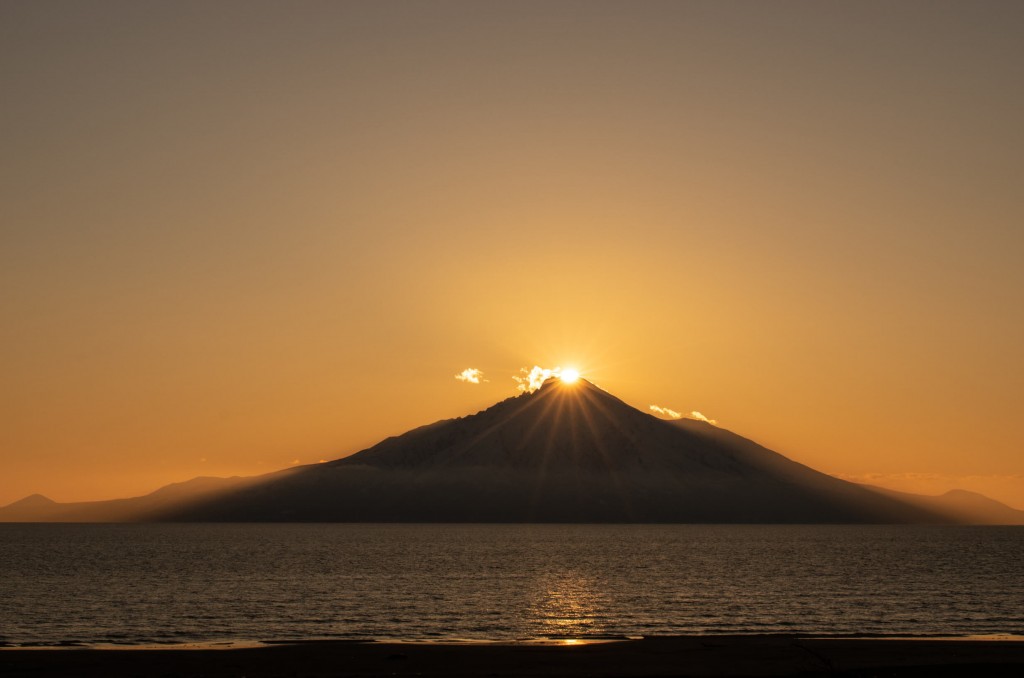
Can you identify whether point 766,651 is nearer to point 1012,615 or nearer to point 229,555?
point 1012,615

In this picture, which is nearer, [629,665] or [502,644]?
[629,665]

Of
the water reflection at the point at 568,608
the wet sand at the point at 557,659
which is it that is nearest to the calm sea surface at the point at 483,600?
the water reflection at the point at 568,608

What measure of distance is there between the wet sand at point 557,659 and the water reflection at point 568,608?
9.18 metres

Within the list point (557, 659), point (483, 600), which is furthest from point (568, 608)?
point (557, 659)

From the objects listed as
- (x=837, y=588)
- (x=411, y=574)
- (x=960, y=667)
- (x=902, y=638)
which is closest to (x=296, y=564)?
(x=411, y=574)

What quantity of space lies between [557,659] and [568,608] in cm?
3189

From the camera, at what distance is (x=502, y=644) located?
219 ft

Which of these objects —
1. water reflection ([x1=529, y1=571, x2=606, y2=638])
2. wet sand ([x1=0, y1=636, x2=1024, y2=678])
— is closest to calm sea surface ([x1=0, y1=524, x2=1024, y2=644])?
water reflection ([x1=529, y1=571, x2=606, y2=638])

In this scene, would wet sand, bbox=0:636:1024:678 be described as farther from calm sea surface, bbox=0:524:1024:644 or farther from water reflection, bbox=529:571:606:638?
water reflection, bbox=529:571:606:638

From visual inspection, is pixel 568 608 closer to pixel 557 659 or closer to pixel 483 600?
pixel 483 600

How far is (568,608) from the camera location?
3583 inches

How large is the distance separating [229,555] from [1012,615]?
139007mm

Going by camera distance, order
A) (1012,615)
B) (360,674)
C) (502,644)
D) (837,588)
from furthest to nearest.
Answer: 1. (837,588)
2. (1012,615)
3. (502,644)
4. (360,674)

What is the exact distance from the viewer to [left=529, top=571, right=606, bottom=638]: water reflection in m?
75.7
